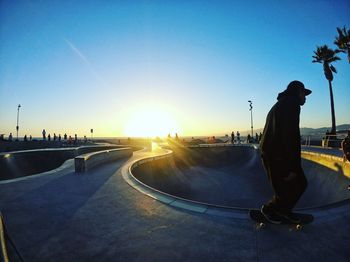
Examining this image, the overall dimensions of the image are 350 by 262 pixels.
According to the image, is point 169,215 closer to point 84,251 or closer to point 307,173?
point 84,251

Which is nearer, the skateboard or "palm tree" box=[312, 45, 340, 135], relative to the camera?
the skateboard

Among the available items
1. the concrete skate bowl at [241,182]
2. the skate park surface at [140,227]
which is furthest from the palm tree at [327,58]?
the skate park surface at [140,227]

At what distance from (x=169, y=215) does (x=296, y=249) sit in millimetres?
2382

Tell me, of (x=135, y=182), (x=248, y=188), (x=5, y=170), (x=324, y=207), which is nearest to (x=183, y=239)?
(x=324, y=207)

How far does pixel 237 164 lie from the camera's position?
21.2 m

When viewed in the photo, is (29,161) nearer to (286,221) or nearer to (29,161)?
(29,161)

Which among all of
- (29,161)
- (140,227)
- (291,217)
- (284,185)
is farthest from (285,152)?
(29,161)

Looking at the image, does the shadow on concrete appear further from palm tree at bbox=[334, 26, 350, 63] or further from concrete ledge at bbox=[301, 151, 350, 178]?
palm tree at bbox=[334, 26, 350, 63]

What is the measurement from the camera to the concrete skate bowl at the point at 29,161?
46.4ft

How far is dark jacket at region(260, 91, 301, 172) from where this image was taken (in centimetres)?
363

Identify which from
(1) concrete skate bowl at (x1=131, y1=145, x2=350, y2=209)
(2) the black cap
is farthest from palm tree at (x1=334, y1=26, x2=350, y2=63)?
(2) the black cap

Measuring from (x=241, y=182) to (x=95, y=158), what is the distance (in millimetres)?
9766

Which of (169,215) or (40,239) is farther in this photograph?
(169,215)

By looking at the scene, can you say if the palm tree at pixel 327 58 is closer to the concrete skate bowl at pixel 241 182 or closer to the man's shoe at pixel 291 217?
the concrete skate bowl at pixel 241 182
